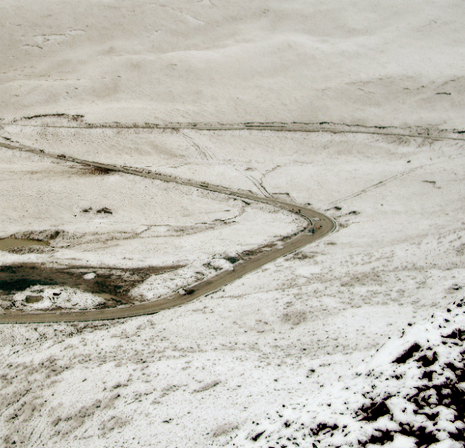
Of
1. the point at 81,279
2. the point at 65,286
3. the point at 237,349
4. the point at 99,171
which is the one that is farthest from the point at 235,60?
the point at 237,349

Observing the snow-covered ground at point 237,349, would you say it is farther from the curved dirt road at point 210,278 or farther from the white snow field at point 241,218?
the curved dirt road at point 210,278

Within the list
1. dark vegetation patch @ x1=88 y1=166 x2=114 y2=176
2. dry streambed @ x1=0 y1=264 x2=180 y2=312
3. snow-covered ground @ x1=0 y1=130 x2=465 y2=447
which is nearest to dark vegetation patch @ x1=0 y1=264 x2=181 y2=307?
dry streambed @ x1=0 y1=264 x2=180 y2=312

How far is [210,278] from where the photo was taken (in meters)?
34.7

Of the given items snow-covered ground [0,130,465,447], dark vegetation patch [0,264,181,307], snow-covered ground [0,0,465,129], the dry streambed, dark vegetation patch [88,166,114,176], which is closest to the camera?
snow-covered ground [0,130,465,447]

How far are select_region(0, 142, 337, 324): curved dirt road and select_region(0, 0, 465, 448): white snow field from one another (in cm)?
100

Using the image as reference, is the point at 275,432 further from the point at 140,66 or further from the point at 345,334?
the point at 140,66

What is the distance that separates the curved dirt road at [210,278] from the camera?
97.8 feet

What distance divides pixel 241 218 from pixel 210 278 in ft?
43.7

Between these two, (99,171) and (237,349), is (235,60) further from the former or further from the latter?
(237,349)

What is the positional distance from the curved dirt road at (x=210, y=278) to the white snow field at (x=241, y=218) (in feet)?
3.28

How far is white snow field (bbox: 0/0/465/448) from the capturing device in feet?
59.3

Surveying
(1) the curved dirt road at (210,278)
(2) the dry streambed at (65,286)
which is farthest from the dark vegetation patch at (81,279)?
(1) the curved dirt road at (210,278)

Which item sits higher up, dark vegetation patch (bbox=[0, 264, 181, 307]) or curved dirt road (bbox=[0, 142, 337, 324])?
curved dirt road (bbox=[0, 142, 337, 324])

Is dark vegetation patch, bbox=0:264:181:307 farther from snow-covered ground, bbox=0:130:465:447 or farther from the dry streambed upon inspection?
snow-covered ground, bbox=0:130:465:447
